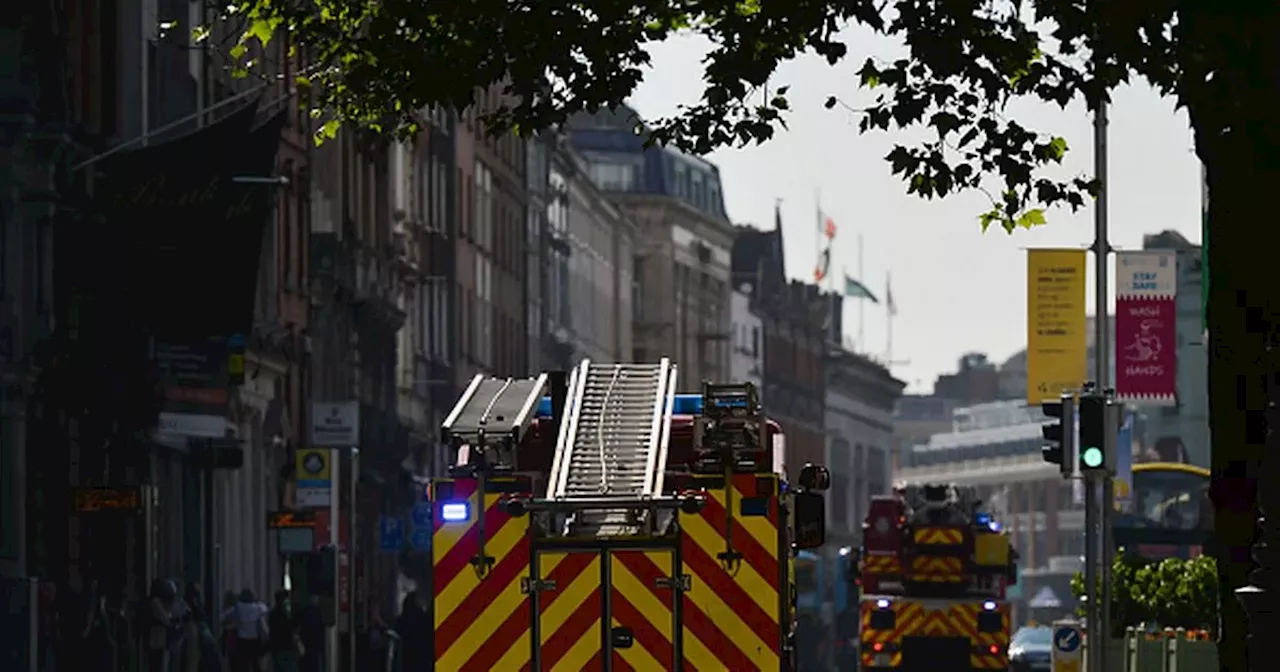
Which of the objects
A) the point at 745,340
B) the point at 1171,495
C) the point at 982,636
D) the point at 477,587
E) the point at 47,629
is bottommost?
the point at 982,636

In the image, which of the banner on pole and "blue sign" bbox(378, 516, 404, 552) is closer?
the banner on pole

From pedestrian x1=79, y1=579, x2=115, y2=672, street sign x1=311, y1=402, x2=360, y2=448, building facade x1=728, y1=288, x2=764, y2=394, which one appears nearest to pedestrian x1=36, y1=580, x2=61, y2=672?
pedestrian x1=79, y1=579, x2=115, y2=672

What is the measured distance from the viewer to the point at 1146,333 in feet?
167

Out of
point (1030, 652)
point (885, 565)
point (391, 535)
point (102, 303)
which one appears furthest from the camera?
point (1030, 652)

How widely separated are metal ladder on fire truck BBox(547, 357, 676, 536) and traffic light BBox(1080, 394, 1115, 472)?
49.8 ft

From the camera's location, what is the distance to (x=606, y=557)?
2027cm

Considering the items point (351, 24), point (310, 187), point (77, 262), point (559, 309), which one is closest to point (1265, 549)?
point (351, 24)

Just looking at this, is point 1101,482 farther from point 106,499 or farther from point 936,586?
point 106,499

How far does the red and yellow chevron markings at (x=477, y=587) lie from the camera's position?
20500mm

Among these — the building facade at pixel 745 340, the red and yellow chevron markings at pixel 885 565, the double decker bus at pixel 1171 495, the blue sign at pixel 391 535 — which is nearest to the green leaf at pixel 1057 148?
the red and yellow chevron markings at pixel 885 565

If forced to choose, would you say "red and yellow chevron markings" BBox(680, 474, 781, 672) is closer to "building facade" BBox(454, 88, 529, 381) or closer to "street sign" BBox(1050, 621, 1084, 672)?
"street sign" BBox(1050, 621, 1084, 672)

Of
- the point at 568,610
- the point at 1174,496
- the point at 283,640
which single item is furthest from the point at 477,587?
the point at 1174,496

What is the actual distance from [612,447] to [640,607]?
1.19 meters

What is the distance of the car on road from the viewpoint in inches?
2844
